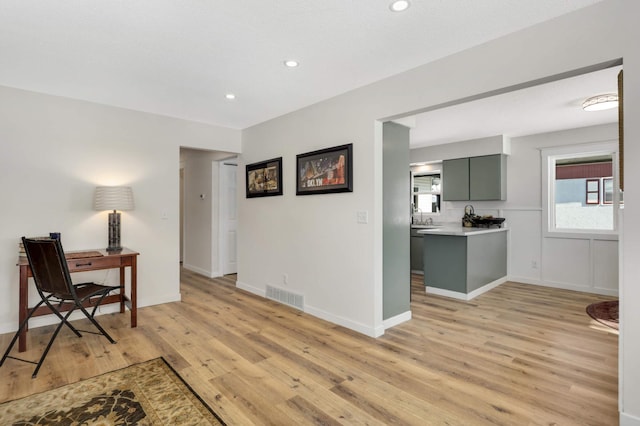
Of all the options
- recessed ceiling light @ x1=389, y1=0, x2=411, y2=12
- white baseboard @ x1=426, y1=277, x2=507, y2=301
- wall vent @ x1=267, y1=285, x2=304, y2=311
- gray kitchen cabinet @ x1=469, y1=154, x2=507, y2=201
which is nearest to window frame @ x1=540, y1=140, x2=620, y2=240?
gray kitchen cabinet @ x1=469, y1=154, x2=507, y2=201

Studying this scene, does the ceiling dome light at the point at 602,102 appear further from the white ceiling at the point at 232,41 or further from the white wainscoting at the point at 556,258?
the white wainscoting at the point at 556,258

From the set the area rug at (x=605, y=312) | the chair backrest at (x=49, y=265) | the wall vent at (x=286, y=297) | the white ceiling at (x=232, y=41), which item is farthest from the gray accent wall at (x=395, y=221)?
the chair backrest at (x=49, y=265)

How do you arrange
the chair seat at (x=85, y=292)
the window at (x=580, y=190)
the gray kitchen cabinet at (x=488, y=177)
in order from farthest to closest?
the gray kitchen cabinet at (x=488, y=177), the window at (x=580, y=190), the chair seat at (x=85, y=292)

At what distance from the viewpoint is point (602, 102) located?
336 centimetres

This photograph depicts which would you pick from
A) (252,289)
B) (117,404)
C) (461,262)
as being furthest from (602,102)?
(117,404)

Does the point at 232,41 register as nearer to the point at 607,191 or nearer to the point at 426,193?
the point at 426,193

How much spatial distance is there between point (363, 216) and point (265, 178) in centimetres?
177

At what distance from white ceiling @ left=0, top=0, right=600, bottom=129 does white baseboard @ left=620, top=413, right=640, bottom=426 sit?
7.54ft

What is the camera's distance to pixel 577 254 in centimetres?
485

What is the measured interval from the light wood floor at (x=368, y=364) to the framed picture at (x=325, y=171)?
4.72 feet

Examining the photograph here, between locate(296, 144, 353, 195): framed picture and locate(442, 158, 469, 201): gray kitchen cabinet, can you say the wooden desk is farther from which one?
locate(442, 158, 469, 201): gray kitchen cabinet

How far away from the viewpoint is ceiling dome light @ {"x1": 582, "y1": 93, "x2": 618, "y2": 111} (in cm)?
331

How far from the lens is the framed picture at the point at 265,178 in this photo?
4207 mm

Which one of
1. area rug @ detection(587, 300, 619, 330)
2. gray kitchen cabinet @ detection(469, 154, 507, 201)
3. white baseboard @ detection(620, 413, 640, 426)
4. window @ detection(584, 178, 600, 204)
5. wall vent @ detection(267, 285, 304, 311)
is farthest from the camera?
gray kitchen cabinet @ detection(469, 154, 507, 201)
